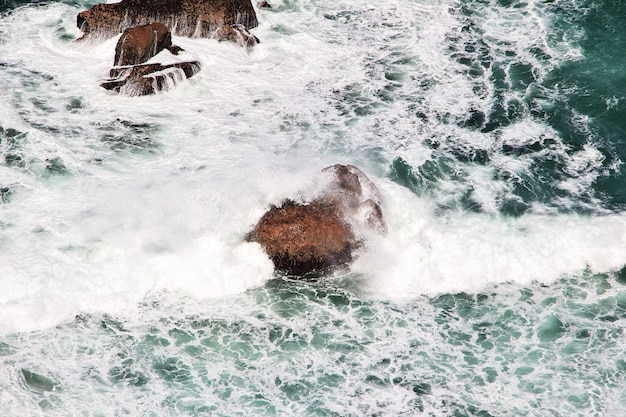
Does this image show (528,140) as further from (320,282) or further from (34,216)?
(34,216)

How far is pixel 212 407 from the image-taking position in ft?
42.5

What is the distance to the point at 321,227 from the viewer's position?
15852 mm

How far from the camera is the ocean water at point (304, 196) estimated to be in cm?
1345

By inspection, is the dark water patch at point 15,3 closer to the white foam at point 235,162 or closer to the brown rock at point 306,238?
the white foam at point 235,162

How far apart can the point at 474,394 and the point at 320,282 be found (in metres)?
3.76

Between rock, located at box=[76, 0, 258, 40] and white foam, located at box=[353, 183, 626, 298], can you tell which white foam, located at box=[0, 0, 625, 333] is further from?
rock, located at box=[76, 0, 258, 40]

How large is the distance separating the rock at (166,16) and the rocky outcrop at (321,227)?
900 cm

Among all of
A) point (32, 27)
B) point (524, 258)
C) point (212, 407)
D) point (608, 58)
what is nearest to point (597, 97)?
point (608, 58)

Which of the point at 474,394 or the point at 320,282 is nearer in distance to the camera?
the point at 474,394

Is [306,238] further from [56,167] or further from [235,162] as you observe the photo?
[56,167]

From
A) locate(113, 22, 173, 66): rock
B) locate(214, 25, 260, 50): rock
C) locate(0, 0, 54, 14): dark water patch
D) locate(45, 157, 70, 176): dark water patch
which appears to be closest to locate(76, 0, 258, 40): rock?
locate(214, 25, 260, 50): rock

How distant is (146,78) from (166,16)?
327 centimetres

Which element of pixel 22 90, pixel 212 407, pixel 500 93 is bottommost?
pixel 212 407

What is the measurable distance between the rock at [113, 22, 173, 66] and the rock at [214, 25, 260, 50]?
1959mm
